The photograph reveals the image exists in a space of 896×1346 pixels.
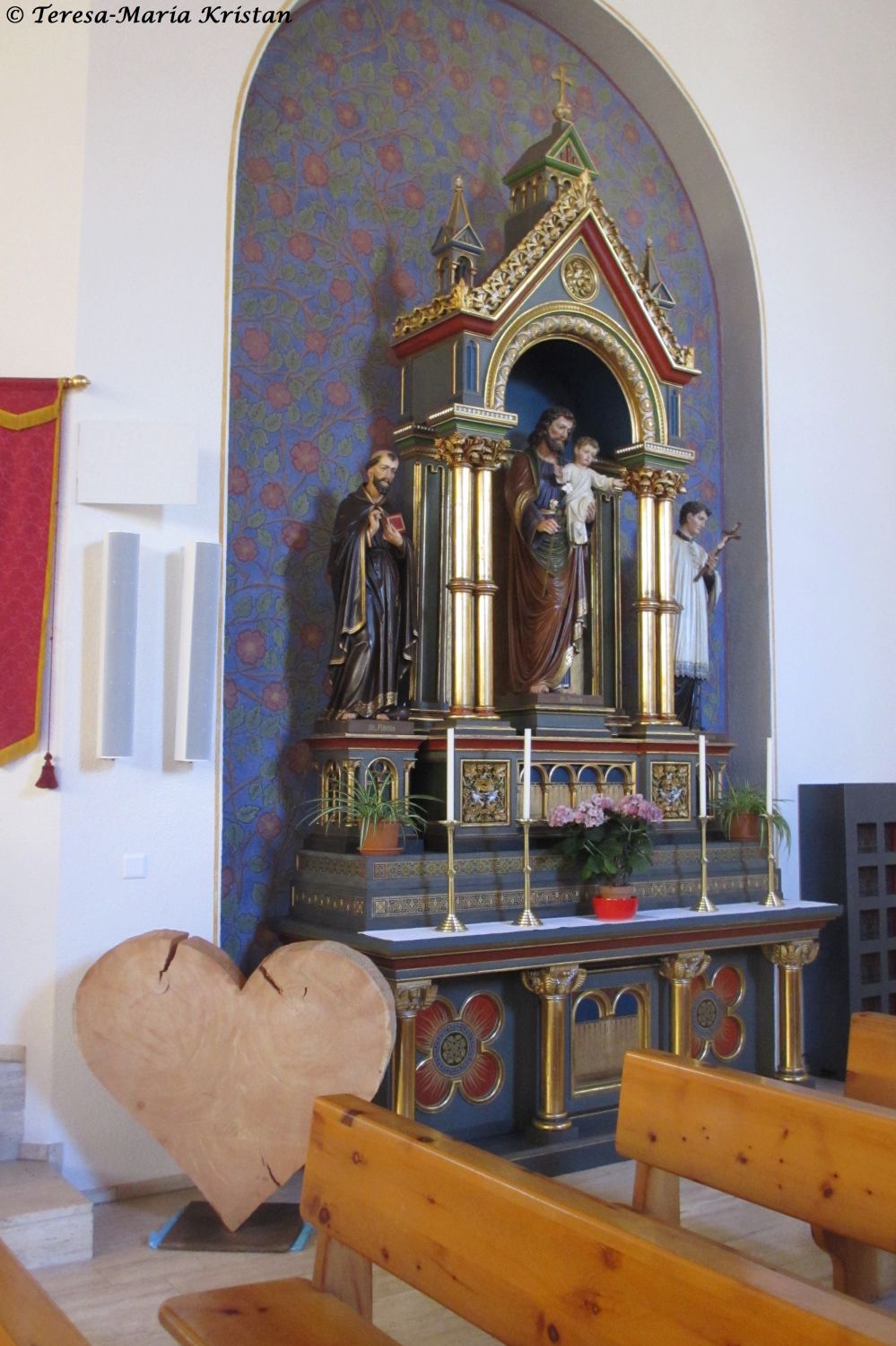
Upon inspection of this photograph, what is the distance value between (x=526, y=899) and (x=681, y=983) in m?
0.83

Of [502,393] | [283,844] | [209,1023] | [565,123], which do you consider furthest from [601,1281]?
[565,123]

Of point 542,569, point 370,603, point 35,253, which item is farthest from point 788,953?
point 35,253

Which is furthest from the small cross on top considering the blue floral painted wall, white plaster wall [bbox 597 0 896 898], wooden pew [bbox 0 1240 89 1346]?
wooden pew [bbox 0 1240 89 1346]

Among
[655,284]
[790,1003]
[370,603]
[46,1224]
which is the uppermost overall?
[655,284]

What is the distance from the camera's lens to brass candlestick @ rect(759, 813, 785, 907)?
5.09m

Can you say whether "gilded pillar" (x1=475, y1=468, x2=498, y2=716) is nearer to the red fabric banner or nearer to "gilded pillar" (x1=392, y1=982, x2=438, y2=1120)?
"gilded pillar" (x1=392, y1=982, x2=438, y2=1120)

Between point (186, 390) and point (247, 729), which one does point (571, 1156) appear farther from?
point (186, 390)

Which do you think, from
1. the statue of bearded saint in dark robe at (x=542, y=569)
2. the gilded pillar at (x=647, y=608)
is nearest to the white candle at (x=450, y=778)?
the statue of bearded saint in dark robe at (x=542, y=569)

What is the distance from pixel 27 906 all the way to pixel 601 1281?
2.75 metres

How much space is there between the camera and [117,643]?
13.0 ft

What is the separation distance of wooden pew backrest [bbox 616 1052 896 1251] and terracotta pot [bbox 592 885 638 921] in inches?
67.6

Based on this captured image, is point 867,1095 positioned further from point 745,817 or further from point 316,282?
point 316,282

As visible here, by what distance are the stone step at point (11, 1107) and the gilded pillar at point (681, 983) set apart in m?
2.32

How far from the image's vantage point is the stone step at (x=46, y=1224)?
3.26 m
